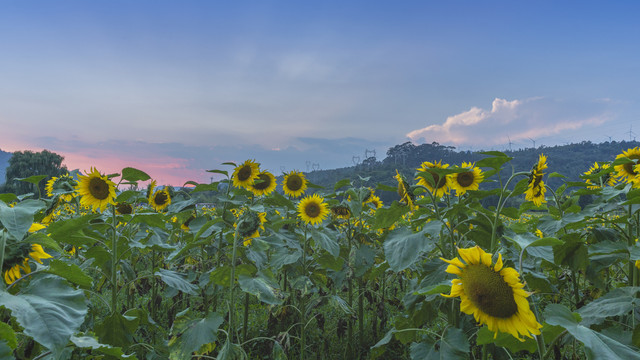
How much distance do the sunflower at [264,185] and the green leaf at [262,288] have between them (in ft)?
5.25

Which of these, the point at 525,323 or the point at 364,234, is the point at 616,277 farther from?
the point at 525,323

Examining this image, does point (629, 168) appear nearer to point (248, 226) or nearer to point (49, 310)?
point (248, 226)

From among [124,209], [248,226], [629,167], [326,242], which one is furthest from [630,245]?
[124,209]

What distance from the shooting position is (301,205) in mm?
3969

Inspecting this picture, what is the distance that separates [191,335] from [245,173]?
185 centimetres

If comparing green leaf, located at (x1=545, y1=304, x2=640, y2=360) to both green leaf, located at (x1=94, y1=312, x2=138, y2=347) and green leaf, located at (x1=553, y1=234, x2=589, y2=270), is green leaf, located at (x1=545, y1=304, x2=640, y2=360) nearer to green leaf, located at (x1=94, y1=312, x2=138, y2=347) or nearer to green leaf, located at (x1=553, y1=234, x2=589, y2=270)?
green leaf, located at (x1=553, y1=234, x2=589, y2=270)

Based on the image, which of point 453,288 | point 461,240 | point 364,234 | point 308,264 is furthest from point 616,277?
point 453,288

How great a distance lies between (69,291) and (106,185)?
1890mm

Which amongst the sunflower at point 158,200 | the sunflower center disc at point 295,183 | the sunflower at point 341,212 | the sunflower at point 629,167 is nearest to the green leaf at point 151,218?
the sunflower at point 341,212

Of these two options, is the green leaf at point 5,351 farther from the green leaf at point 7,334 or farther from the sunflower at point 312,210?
the sunflower at point 312,210

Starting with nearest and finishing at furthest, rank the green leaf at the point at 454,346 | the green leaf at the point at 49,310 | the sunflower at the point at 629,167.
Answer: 1. the green leaf at the point at 49,310
2. the green leaf at the point at 454,346
3. the sunflower at the point at 629,167

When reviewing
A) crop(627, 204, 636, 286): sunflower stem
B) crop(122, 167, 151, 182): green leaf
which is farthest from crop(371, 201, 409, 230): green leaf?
crop(122, 167, 151, 182): green leaf

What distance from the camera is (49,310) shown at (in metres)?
1.02

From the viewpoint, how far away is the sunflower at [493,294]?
1185 millimetres
